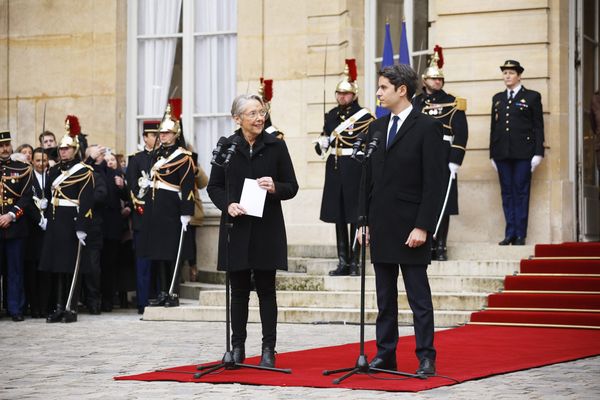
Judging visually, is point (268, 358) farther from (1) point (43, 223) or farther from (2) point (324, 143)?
(1) point (43, 223)

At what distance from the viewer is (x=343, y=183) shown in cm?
1330

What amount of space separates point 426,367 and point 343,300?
4.94 meters

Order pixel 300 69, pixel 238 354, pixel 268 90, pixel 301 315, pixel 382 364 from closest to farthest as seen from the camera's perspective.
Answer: pixel 382 364 < pixel 238 354 < pixel 301 315 < pixel 268 90 < pixel 300 69

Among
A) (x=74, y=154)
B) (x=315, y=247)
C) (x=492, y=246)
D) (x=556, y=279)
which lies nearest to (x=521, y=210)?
(x=492, y=246)

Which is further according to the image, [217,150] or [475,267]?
[475,267]

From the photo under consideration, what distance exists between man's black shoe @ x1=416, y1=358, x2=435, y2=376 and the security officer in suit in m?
5.89

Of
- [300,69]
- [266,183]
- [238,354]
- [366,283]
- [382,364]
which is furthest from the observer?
[300,69]

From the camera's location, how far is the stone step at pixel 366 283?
41.3ft

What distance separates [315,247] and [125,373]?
6.68m

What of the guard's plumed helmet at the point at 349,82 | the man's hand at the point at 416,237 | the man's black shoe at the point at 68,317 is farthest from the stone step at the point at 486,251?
the man's hand at the point at 416,237

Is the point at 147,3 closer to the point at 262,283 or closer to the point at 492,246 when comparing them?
the point at 492,246

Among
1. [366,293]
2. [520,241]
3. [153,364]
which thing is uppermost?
[520,241]

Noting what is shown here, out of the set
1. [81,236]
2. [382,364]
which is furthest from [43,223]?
[382,364]

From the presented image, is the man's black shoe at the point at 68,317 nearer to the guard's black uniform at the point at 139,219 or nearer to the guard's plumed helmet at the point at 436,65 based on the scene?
the guard's black uniform at the point at 139,219
